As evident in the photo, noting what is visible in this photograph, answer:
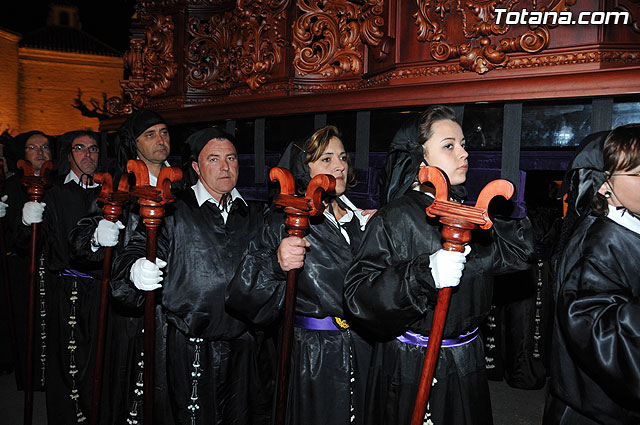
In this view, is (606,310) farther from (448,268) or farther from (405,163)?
(405,163)

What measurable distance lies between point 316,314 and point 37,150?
375 cm

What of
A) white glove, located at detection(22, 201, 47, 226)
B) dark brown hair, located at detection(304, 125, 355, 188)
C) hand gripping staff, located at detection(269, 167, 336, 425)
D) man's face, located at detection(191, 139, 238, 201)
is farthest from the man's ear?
white glove, located at detection(22, 201, 47, 226)

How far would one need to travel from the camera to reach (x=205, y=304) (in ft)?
9.68

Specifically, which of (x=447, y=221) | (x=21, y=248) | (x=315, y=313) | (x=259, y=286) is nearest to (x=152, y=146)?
(x=259, y=286)

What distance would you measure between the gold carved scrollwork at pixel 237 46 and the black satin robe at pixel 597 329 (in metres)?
2.83

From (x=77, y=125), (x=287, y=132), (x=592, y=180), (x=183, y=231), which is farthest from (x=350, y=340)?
(x=77, y=125)

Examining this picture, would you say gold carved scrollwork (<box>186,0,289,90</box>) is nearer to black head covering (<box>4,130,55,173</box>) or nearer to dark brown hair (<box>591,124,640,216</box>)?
black head covering (<box>4,130,55,173</box>)

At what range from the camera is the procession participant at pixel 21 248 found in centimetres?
477

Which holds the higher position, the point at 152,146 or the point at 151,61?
the point at 151,61

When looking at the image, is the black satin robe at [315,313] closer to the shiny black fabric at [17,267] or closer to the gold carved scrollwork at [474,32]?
the gold carved scrollwork at [474,32]

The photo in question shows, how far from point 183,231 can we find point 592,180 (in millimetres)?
2160

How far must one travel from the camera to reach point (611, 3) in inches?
107

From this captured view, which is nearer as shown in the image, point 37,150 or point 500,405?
point 500,405

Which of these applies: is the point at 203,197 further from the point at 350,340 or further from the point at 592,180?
the point at 592,180
